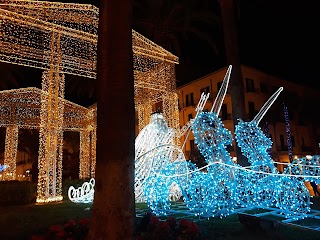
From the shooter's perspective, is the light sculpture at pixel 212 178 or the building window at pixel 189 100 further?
the building window at pixel 189 100

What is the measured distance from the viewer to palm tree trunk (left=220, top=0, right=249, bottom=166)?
11433mm

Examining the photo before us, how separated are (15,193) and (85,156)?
575cm

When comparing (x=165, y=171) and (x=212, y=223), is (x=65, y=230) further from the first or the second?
(x=165, y=171)

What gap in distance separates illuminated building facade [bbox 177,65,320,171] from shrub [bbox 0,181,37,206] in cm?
1875

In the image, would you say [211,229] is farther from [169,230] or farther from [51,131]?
[51,131]

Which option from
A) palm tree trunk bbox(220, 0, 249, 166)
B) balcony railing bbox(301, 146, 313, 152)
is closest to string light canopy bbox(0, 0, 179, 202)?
palm tree trunk bbox(220, 0, 249, 166)

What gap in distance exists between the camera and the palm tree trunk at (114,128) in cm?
389

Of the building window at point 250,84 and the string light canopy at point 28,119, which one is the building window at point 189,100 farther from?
the string light canopy at point 28,119

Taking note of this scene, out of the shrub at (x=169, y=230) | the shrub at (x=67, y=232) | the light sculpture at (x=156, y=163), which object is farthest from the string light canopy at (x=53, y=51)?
the shrub at (x=169, y=230)

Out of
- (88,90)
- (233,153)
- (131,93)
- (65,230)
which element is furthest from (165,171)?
(233,153)

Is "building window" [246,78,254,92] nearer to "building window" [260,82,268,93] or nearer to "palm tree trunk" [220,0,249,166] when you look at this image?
"building window" [260,82,268,93]

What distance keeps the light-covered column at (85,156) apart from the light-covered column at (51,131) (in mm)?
5498

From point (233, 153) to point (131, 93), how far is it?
2734cm

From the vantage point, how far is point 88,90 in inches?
958
